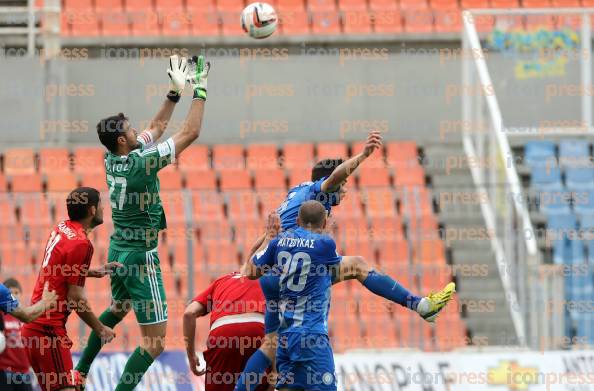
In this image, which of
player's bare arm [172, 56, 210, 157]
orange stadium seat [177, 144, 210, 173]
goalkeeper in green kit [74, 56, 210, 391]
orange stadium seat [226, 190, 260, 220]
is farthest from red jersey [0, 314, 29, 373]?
orange stadium seat [177, 144, 210, 173]

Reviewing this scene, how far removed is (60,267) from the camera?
10859 millimetres

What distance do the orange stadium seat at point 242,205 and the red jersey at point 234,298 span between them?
16.5ft

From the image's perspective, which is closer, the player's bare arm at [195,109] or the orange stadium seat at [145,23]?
the player's bare arm at [195,109]

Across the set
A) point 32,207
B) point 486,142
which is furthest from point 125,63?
point 486,142

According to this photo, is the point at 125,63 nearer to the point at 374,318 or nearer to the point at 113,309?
the point at 374,318

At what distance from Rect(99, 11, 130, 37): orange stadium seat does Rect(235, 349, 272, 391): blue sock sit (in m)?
10.1

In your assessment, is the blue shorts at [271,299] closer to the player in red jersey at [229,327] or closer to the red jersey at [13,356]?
the player in red jersey at [229,327]

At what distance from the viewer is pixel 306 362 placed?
35.2ft

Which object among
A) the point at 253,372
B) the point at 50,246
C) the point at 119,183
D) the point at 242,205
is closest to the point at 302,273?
the point at 253,372

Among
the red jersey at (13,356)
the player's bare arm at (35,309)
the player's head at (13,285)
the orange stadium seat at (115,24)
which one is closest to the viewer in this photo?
the player's bare arm at (35,309)

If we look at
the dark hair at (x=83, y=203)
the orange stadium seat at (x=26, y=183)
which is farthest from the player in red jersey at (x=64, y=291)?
the orange stadium seat at (x=26, y=183)

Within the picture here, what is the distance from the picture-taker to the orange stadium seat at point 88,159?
60.3 feet

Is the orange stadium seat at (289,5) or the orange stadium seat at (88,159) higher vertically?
the orange stadium seat at (289,5)

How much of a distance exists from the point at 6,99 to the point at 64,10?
2.02 metres
